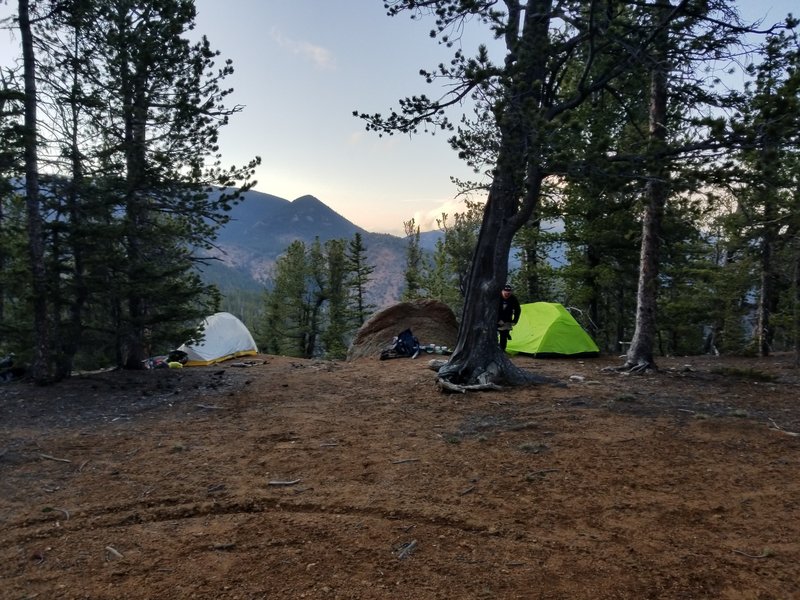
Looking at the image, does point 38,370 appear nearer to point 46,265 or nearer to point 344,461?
point 46,265

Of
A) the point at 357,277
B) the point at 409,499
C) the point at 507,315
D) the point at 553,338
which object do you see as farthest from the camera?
the point at 357,277

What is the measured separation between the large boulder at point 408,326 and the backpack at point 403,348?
35.7 inches

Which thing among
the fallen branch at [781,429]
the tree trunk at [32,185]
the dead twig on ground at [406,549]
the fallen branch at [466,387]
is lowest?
the dead twig on ground at [406,549]

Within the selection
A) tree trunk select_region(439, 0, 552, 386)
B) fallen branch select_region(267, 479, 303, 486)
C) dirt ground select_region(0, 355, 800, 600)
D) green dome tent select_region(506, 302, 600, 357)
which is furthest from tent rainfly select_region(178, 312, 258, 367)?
fallen branch select_region(267, 479, 303, 486)

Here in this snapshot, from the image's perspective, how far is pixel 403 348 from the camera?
15.4 m

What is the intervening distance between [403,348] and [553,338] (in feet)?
15.3

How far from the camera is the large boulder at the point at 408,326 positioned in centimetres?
1675

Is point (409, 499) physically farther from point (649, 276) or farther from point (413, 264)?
point (413, 264)

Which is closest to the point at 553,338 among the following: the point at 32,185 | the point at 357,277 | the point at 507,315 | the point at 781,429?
the point at 507,315

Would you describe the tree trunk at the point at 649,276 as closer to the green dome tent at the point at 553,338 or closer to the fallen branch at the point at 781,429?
the green dome tent at the point at 553,338

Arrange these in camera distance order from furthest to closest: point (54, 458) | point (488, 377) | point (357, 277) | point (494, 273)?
point (357, 277) < point (494, 273) < point (488, 377) < point (54, 458)

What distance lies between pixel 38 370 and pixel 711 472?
11.7 m

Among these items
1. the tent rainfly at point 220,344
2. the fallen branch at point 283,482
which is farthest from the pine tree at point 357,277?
the fallen branch at point 283,482

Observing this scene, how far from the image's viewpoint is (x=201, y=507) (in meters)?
4.32
